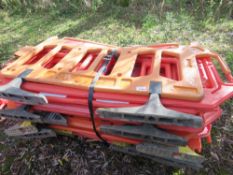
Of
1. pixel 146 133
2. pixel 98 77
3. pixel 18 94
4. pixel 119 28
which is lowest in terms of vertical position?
pixel 119 28

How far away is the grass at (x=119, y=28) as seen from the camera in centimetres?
439

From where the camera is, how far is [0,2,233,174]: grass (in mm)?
4395

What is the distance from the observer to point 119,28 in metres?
4.89

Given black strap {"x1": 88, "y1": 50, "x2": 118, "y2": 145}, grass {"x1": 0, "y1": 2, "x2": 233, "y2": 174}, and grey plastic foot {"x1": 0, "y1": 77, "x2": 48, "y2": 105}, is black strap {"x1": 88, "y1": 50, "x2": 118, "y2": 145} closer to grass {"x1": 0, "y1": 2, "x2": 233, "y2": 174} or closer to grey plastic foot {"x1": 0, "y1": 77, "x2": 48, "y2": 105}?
grey plastic foot {"x1": 0, "y1": 77, "x2": 48, "y2": 105}

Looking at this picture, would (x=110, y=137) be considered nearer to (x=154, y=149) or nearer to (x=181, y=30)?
(x=154, y=149)

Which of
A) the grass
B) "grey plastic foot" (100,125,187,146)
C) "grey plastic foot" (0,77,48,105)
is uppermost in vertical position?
"grey plastic foot" (0,77,48,105)

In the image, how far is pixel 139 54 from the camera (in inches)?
100

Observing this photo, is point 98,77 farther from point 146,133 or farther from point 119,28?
point 119,28

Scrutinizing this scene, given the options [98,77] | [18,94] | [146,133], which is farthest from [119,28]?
[146,133]

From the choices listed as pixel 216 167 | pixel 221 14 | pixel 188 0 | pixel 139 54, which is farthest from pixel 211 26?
pixel 216 167

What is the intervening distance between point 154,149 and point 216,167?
0.80m

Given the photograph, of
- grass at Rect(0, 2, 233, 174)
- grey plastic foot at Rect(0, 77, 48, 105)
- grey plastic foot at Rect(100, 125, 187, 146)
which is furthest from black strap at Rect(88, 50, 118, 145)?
grass at Rect(0, 2, 233, 174)

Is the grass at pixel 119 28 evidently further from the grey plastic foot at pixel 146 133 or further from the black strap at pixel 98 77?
the grey plastic foot at pixel 146 133

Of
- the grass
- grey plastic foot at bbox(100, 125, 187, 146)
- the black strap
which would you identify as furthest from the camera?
the grass
